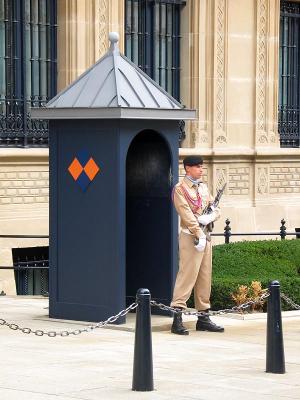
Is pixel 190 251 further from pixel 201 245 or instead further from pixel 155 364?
pixel 155 364

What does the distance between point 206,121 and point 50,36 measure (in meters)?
4.47

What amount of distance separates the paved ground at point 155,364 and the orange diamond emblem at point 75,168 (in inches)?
67.1

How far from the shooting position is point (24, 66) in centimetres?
2377

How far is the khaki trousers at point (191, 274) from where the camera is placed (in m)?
15.1

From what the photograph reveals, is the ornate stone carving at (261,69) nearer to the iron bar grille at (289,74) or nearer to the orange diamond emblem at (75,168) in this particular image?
the iron bar grille at (289,74)

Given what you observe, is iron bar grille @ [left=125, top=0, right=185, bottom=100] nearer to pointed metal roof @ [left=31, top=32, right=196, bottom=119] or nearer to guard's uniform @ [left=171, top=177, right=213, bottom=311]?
pointed metal roof @ [left=31, top=32, right=196, bottom=119]

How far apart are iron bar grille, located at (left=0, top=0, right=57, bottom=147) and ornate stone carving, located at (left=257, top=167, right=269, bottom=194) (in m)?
6.22

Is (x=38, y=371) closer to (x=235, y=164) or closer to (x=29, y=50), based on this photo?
(x=29, y=50)

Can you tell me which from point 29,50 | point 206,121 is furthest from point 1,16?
point 206,121


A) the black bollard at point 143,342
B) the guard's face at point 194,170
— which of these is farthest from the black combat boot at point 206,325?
the black bollard at point 143,342

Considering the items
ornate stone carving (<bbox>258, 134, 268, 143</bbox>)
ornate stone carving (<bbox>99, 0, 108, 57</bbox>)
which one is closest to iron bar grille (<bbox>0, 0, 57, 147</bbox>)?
ornate stone carving (<bbox>99, 0, 108, 57</bbox>)

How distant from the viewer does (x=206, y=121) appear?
90.2 ft

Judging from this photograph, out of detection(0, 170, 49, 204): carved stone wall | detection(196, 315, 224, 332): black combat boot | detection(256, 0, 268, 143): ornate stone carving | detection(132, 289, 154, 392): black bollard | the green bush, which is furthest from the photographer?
detection(256, 0, 268, 143): ornate stone carving

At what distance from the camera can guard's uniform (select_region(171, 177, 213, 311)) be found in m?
15.1
